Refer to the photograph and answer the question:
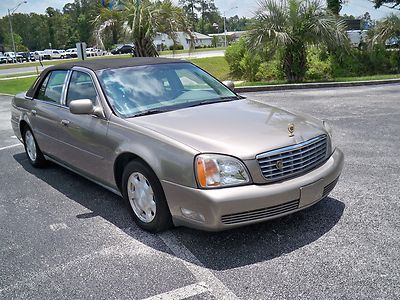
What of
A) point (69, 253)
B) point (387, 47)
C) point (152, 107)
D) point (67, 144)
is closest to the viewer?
point (69, 253)

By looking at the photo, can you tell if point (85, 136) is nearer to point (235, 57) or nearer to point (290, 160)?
point (290, 160)

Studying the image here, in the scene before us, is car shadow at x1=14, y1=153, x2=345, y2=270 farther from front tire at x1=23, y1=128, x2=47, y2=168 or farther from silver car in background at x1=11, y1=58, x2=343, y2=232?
front tire at x1=23, y1=128, x2=47, y2=168

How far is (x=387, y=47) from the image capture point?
17781 mm

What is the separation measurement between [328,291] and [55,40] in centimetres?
9883

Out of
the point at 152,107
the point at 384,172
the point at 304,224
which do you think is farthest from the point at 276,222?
the point at 384,172

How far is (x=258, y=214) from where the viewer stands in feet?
10.1

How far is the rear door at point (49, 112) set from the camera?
16.0 feet

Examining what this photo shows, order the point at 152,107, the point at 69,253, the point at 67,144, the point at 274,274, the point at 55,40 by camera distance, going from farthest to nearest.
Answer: the point at 55,40 → the point at 67,144 → the point at 152,107 → the point at 69,253 → the point at 274,274

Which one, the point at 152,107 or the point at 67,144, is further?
the point at 67,144

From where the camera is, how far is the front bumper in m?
2.98

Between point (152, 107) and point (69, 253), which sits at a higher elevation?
point (152, 107)

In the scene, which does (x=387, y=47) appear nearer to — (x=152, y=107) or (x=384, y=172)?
(x=384, y=172)

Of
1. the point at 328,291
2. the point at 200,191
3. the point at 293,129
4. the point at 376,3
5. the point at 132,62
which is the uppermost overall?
the point at 376,3

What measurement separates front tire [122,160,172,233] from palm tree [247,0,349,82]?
11.3m
